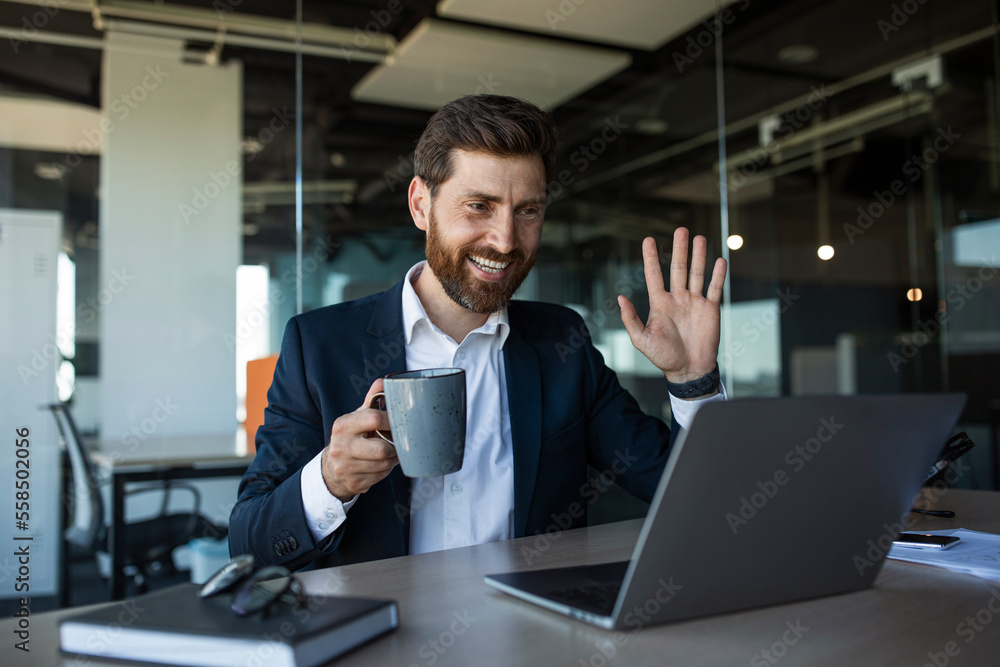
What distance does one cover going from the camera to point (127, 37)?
3.69 m

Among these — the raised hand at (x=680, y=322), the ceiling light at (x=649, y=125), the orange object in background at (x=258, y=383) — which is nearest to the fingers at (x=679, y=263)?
the raised hand at (x=680, y=322)

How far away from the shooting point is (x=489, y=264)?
1.42m

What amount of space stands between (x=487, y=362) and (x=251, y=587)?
0.87 meters

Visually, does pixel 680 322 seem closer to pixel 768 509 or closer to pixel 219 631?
pixel 768 509

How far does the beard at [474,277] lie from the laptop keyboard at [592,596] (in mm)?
731

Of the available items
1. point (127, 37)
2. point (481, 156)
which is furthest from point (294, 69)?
point (481, 156)

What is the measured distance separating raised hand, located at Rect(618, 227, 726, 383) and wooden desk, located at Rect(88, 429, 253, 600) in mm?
2122

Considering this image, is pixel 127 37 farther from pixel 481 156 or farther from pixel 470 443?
pixel 470 443

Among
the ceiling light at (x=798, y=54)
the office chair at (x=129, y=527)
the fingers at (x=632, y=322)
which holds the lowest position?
the office chair at (x=129, y=527)

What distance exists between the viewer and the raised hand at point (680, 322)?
1.30m

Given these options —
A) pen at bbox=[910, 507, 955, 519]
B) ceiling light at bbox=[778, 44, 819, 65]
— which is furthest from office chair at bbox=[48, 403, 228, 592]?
ceiling light at bbox=[778, 44, 819, 65]

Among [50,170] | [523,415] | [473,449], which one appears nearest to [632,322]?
[523,415]

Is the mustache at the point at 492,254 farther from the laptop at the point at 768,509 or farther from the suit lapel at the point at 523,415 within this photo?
the laptop at the point at 768,509

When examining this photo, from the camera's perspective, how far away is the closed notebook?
577mm
